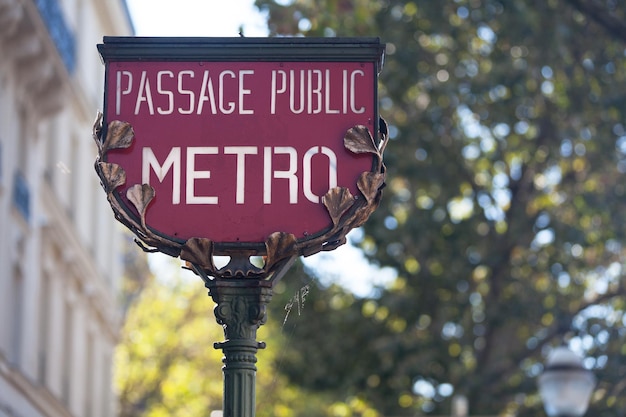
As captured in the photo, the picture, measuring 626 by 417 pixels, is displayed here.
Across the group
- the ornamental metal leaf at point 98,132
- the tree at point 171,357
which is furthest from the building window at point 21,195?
the tree at point 171,357

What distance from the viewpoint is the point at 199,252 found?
563 cm

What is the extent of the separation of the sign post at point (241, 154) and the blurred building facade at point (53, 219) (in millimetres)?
12415

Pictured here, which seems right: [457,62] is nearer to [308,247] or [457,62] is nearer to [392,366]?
[392,366]

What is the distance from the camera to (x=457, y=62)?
74.9 ft

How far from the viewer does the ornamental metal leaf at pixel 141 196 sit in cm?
566

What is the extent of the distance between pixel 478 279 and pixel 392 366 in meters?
2.26

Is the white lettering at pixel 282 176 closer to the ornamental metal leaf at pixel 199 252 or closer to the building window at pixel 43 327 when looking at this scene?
the ornamental metal leaf at pixel 199 252

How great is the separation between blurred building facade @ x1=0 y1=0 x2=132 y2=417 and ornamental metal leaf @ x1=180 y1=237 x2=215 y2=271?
12.5m

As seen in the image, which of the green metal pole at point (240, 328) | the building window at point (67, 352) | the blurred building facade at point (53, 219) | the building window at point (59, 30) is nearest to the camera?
the green metal pole at point (240, 328)

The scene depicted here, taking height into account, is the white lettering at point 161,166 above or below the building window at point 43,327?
below

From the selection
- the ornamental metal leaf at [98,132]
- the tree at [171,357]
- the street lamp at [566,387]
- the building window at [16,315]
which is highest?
the tree at [171,357]

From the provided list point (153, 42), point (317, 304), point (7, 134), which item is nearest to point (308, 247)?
point (153, 42)

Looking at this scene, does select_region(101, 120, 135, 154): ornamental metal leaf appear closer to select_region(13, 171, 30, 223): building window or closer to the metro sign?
the metro sign

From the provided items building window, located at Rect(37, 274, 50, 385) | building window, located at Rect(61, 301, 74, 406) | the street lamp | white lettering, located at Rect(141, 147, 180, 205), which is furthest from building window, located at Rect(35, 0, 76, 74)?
white lettering, located at Rect(141, 147, 180, 205)
